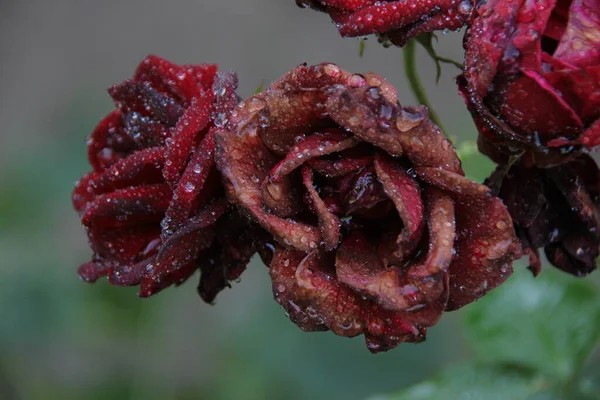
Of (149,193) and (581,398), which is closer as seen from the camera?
(149,193)

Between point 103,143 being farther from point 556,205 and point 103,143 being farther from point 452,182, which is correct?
point 556,205

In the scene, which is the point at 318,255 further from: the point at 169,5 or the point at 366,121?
the point at 169,5

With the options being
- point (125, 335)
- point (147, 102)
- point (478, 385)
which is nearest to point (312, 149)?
point (147, 102)

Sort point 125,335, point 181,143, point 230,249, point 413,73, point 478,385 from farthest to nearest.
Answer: point 125,335 → point 478,385 → point 413,73 → point 230,249 → point 181,143

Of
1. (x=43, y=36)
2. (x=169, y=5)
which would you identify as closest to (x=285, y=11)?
(x=169, y=5)

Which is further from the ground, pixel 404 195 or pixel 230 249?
pixel 404 195

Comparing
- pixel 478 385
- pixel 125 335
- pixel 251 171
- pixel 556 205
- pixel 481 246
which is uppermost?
pixel 251 171

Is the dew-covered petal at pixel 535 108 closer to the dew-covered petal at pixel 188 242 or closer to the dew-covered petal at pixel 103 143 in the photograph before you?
the dew-covered petal at pixel 188 242
